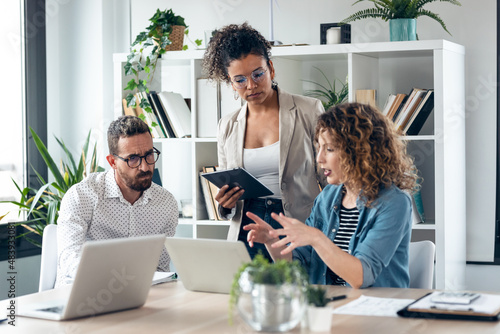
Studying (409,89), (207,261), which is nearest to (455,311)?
(207,261)

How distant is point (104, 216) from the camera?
98.3 inches

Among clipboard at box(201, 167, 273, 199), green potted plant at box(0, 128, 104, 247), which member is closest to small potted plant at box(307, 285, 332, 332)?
clipboard at box(201, 167, 273, 199)

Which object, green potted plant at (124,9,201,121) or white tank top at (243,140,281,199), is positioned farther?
green potted plant at (124,9,201,121)

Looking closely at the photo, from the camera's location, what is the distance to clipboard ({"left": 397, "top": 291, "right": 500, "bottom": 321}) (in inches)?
63.7

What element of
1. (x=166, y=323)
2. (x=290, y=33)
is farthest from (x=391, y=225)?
(x=290, y=33)

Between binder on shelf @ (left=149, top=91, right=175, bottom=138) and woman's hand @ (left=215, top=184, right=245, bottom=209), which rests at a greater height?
binder on shelf @ (left=149, top=91, right=175, bottom=138)

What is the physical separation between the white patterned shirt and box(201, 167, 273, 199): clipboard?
23 centimetres

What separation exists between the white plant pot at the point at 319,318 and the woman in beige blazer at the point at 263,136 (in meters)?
1.13

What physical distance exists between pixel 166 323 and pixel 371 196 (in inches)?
31.0

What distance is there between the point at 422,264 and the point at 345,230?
0.93ft

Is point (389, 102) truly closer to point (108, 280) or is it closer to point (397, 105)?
point (397, 105)

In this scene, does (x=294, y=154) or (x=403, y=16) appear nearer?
(x=294, y=154)

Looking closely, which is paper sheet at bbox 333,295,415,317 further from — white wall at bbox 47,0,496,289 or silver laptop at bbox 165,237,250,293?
white wall at bbox 47,0,496,289

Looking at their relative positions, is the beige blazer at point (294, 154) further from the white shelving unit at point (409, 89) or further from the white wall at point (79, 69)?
the white wall at point (79, 69)
